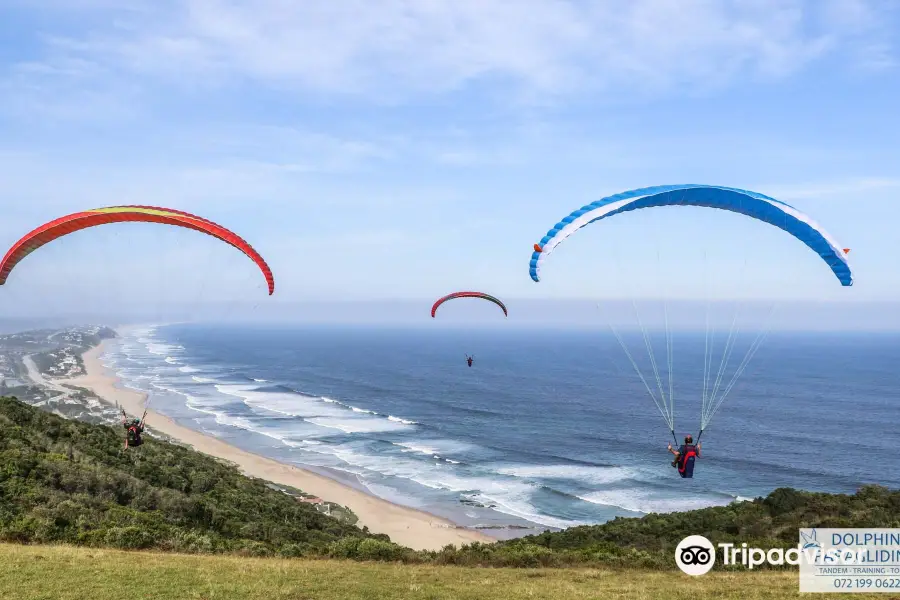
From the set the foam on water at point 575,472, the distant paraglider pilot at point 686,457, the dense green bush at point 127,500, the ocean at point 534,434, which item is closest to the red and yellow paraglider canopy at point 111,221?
the dense green bush at point 127,500

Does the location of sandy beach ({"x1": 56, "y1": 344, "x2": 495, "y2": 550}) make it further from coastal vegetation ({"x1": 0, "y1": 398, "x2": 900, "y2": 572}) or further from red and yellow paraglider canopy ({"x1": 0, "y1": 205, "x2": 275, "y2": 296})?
red and yellow paraglider canopy ({"x1": 0, "y1": 205, "x2": 275, "y2": 296})

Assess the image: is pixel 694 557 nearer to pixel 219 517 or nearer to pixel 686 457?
pixel 686 457

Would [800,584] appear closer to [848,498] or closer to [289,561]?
[289,561]

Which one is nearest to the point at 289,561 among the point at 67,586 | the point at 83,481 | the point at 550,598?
the point at 67,586

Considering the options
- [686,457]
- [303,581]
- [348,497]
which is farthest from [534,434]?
[303,581]

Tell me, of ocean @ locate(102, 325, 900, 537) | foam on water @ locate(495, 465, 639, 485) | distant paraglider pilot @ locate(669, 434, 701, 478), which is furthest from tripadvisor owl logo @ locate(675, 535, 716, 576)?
foam on water @ locate(495, 465, 639, 485)

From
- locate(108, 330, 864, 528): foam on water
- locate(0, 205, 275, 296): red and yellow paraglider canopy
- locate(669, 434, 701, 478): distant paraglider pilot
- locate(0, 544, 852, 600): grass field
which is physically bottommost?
locate(108, 330, 864, 528): foam on water
